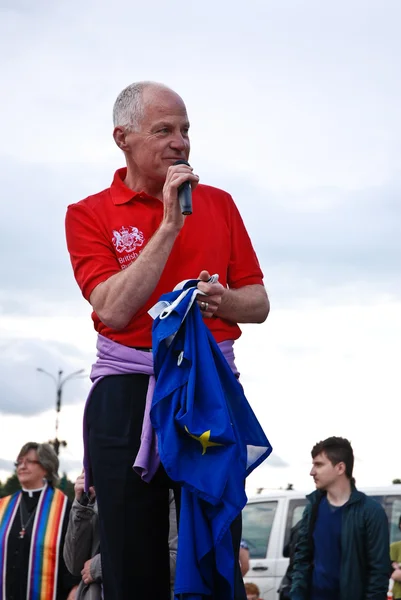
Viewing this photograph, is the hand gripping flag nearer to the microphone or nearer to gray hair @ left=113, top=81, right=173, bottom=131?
the microphone

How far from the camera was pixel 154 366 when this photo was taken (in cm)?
325

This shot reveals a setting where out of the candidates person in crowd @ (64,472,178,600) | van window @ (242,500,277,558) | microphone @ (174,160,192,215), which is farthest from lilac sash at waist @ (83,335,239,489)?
van window @ (242,500,277,558)

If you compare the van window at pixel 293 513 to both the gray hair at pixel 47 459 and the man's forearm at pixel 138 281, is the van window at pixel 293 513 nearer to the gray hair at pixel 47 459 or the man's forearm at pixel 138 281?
the gray hair at pixel 47 459

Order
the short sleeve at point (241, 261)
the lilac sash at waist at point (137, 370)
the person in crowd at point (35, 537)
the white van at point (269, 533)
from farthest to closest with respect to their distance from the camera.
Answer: the white van at point (269, 533), the person in crowd at point (35, 537), the short sleeve at point (241, 261), the lilac sash at waist at point (137, 370)

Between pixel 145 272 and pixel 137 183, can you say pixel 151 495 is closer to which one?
pixel 145 272

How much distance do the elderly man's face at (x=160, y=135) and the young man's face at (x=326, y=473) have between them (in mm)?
4655

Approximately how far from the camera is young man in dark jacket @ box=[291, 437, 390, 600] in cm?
724

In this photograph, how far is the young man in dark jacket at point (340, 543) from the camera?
724 cm

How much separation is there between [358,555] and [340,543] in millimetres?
Result: 180

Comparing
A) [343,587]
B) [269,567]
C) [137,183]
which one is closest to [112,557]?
[137,183]

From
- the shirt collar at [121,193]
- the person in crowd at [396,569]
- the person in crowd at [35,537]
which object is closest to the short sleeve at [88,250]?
the shirt collar at [121,193]

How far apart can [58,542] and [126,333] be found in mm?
4399

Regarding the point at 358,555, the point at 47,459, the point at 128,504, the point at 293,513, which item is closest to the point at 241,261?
the point at 128,504

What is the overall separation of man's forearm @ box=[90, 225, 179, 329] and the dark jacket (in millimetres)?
4432
